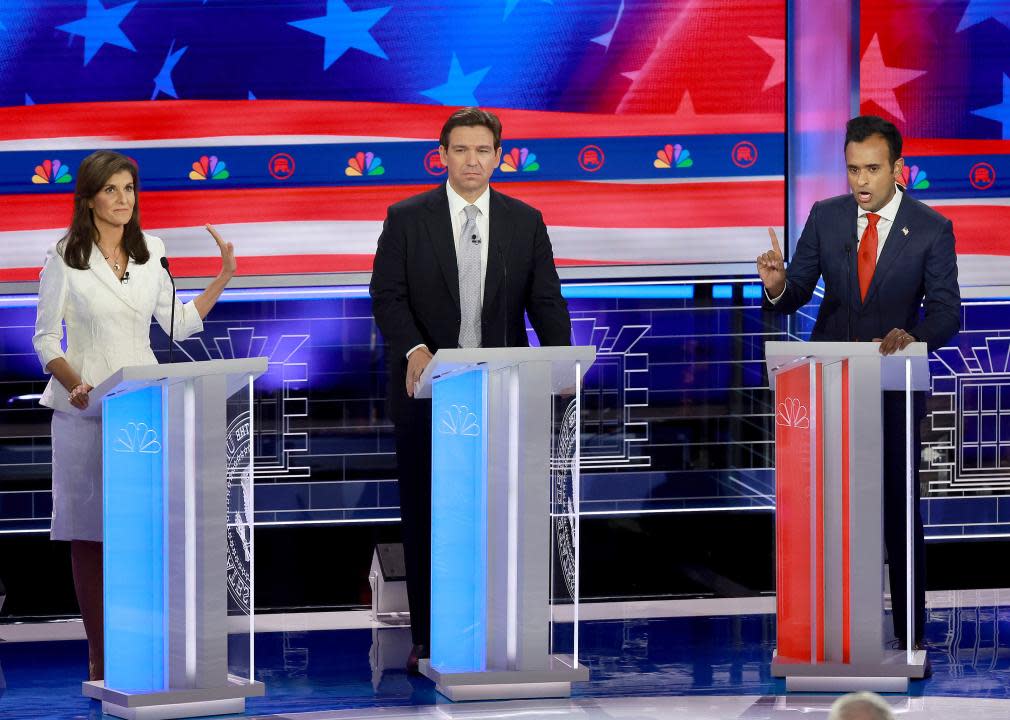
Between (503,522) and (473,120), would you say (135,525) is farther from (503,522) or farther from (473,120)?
(473,120)

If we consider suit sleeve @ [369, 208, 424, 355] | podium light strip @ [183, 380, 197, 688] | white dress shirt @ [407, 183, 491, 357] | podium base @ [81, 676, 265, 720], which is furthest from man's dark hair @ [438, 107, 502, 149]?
podium base @ [81, 676, 265, 720]

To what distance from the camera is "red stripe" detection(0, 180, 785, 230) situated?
634 cm

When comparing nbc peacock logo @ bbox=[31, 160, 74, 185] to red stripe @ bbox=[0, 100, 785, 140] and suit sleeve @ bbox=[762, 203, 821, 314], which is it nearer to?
red stripe @ bbox=[0, 100, 785, 140]

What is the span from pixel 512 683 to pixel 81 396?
4.39 feet

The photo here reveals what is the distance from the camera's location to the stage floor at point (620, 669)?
14.3 feet

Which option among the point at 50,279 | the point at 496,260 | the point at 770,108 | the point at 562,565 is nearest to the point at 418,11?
the point at 770,108

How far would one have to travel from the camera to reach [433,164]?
6.44 meters

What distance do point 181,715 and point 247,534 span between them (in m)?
0.48

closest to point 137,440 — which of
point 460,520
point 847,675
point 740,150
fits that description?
point 460,520

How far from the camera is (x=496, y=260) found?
4.77 meters

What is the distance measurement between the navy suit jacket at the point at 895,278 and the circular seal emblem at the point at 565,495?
0.87m

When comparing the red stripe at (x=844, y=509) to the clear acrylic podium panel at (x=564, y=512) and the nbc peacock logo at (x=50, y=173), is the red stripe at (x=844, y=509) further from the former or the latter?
the nbc peacock logo at (x=50, y=173)

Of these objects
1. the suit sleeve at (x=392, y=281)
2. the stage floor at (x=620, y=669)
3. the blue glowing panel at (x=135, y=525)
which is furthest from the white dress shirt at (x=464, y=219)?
the stage floor at (x=620, y=669)

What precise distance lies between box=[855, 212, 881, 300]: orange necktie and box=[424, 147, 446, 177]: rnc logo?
6.83 feet
